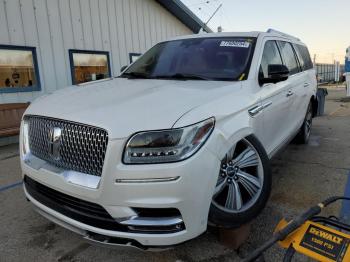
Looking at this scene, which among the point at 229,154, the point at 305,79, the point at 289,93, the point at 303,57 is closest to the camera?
the point at 229,154

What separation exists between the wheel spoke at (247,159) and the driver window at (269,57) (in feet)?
3.25

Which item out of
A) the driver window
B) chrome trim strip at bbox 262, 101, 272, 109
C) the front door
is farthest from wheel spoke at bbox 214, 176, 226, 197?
the driver window

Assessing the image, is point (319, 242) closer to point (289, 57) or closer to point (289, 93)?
point (289, 93)

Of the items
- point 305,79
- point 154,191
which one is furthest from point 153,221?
point 305,79

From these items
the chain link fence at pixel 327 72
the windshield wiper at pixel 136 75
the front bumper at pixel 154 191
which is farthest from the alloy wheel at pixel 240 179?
the chain link fence at pixel 327 72

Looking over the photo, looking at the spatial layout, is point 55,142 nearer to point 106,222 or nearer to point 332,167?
point 106,222

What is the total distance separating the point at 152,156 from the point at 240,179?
981 millimetres

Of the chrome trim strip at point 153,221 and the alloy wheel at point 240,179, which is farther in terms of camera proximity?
the alloy wheel at point 240,179

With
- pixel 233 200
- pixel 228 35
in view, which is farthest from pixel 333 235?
pixel 228 35

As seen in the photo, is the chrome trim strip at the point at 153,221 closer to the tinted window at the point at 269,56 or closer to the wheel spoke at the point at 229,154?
the wheel spoke at the point at 229,154

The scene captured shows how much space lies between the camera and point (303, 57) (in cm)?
583

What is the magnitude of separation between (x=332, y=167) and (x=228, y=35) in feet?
8.39

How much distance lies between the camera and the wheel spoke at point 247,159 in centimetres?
269

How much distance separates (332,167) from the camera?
4680mm
